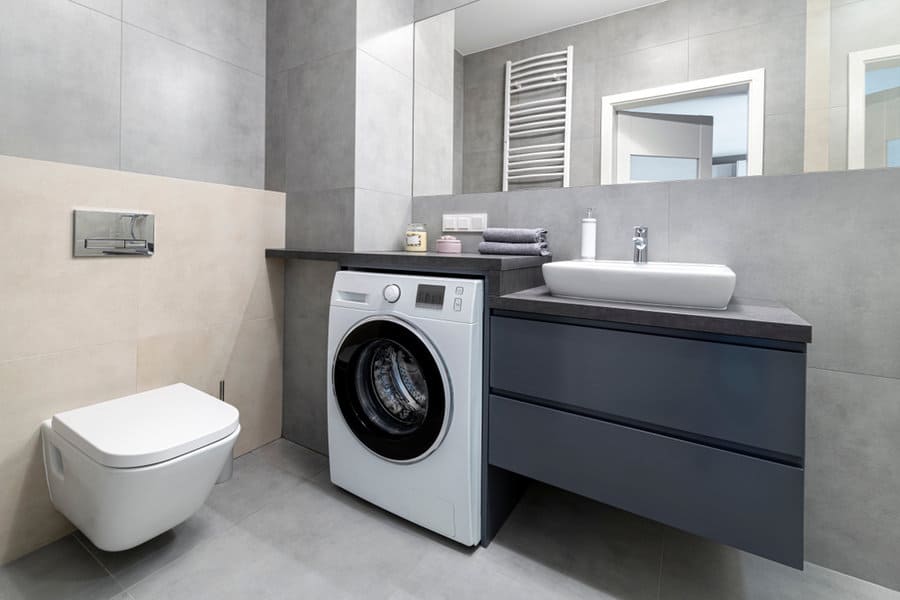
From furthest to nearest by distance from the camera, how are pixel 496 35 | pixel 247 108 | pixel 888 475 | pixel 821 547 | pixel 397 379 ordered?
pixel 247 108 < pixel 496 35 < pixel 397 379 < pixel 821 547 < pixel 888 475

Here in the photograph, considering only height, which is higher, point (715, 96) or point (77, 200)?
point (715, 96)

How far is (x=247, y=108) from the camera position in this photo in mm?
2174

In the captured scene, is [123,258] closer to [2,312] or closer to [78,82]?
[2,312]

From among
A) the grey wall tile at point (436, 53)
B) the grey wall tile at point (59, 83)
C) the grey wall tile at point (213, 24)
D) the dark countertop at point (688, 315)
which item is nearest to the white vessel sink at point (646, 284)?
the dark countertop at point (688, 315)

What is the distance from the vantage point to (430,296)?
145 centimetres

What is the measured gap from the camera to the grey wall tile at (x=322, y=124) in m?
1.91

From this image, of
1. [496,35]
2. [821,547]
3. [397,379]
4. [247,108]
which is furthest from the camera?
[247,108]

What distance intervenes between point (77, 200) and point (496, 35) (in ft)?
5.88

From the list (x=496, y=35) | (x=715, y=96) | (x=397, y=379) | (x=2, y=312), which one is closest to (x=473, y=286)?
(x=397, y=379)

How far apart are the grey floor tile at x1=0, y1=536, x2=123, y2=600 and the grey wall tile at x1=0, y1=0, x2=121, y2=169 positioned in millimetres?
1365

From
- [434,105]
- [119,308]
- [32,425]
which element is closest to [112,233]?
[119,308]

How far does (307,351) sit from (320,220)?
66cm

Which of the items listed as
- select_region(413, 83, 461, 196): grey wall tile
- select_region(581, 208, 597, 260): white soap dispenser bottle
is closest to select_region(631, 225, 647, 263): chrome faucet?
select_region(581, 208, 597, 260): white soap dispenser bottle

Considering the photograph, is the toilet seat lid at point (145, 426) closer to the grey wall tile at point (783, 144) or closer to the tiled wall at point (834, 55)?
the grey wall tile at point (783, 144)
